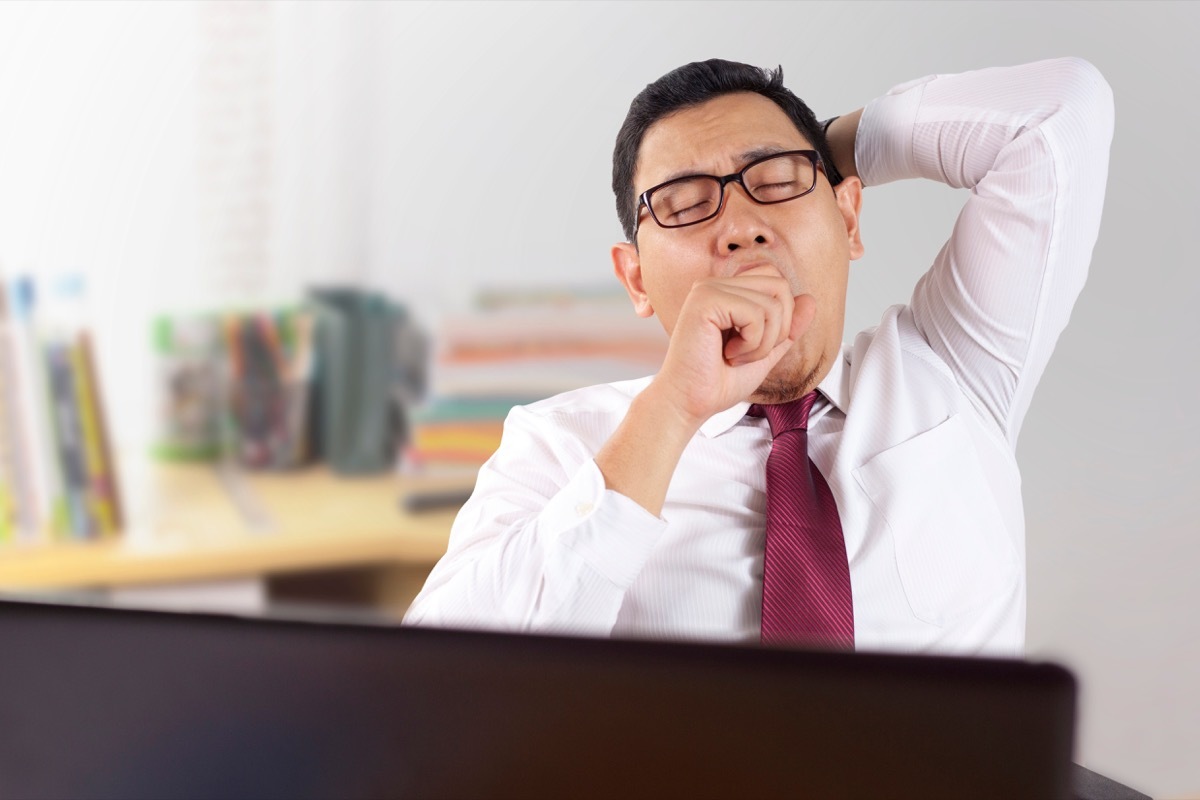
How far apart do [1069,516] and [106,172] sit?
234 cm

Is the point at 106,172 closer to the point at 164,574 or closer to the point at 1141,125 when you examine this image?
the point at 164,574

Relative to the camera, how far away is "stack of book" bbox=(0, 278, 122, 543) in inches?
94.9

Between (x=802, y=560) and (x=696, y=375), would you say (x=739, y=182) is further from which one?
(x=802, y=560)

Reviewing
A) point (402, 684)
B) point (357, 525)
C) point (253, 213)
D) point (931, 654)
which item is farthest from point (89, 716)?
point (253, 213)

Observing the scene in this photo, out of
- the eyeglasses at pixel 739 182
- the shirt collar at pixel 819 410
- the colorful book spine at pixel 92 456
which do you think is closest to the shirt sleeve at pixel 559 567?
the shirt collar at pixel 819 410

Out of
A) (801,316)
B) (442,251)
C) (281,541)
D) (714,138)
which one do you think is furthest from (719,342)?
(281,541)

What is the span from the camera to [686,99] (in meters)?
1.56

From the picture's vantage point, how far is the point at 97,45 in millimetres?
2467

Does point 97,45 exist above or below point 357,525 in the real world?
above

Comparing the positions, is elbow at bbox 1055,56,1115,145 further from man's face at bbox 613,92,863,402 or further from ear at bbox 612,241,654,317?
ear at bbox 612,241,654,317

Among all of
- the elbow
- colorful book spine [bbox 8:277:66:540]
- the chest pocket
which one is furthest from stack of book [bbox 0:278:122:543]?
the elbow

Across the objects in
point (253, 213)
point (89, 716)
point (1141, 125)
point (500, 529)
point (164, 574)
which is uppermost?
point (1141, 125)

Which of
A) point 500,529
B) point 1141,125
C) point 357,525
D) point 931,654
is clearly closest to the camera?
point 931,654

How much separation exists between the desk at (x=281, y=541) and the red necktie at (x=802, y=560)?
131 centimetres
